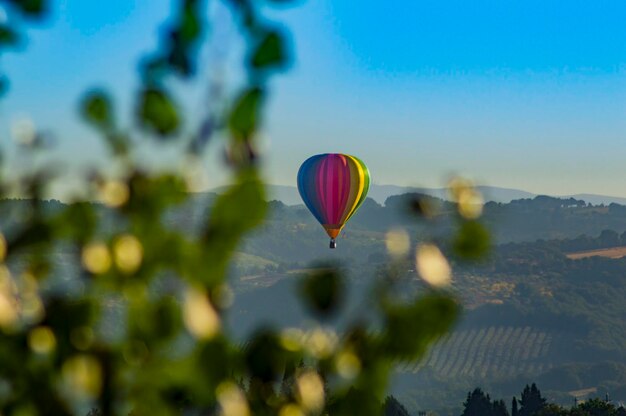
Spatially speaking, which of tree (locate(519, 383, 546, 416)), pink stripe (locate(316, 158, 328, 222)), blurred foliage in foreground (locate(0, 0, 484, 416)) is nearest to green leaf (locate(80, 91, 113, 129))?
blurred foliage in foreground (locate(0, 0, 484, 416))

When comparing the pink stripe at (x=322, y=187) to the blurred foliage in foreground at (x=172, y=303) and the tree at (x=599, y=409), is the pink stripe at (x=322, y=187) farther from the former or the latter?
the blurred foliage in foreground at (x=172, y=303)

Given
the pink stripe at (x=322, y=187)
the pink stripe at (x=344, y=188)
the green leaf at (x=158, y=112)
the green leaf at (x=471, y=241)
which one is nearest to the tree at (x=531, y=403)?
the pink stripe at (x=344, y=188)

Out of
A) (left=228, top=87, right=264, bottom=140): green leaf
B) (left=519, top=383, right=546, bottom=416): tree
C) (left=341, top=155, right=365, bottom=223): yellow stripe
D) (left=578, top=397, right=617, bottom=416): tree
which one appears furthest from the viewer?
(left=519, top=383, right=546, bottom=416): tree

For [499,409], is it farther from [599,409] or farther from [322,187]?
[322,187]

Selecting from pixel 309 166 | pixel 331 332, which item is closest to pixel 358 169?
pixel 309 166

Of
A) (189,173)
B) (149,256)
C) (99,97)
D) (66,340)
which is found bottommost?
(66,340)

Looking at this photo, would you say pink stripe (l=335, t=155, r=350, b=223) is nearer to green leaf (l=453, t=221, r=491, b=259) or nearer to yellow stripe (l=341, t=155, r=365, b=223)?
yellow stripe (l=341, t=155, r=365, b=223)

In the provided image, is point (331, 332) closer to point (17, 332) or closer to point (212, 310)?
point (212, 310)
